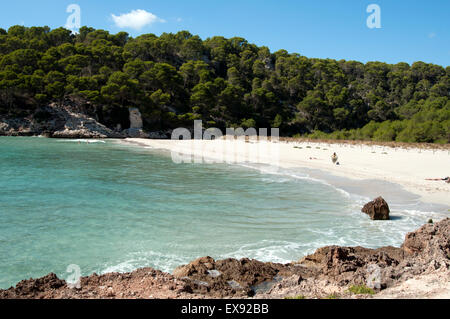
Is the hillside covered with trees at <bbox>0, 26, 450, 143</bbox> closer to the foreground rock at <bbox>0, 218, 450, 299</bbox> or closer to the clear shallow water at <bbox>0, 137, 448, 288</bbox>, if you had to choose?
the clear shallow water at <bbox>0, 137, 448, 288</bbox>

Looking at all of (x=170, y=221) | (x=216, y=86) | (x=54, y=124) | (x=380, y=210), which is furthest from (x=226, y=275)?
(x=216, y=86)

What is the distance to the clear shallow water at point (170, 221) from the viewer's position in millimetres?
6754

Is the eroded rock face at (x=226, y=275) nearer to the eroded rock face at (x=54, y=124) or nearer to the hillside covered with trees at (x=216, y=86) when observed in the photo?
the hillside covered with trees at (x=216, y=86)

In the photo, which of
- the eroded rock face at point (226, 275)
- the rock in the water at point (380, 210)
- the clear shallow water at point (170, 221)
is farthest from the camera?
the rock in the water at point (380, 210)

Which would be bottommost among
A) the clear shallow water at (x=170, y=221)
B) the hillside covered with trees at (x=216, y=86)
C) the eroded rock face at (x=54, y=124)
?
the clear shallow water at (x=170, y=221)

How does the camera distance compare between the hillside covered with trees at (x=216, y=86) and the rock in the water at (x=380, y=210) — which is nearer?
the rock in the water at (x=380, y=210)

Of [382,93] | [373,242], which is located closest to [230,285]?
[373,242]

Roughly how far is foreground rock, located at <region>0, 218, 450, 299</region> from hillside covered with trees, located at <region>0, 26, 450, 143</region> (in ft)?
128

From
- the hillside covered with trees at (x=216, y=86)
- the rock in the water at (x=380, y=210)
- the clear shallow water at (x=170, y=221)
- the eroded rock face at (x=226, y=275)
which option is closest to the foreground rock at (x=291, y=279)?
the eroded rock face at (x=226, y=275)

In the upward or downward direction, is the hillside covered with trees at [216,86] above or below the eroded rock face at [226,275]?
above

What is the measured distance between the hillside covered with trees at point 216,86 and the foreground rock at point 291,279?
128 ft

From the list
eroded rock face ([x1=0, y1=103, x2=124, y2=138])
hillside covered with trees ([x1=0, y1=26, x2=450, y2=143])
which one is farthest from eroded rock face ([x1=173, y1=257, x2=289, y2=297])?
eroded rock face ([x1=0, y1=103, x2=124, y2=138])

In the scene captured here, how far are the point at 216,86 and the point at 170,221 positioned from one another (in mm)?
58419
